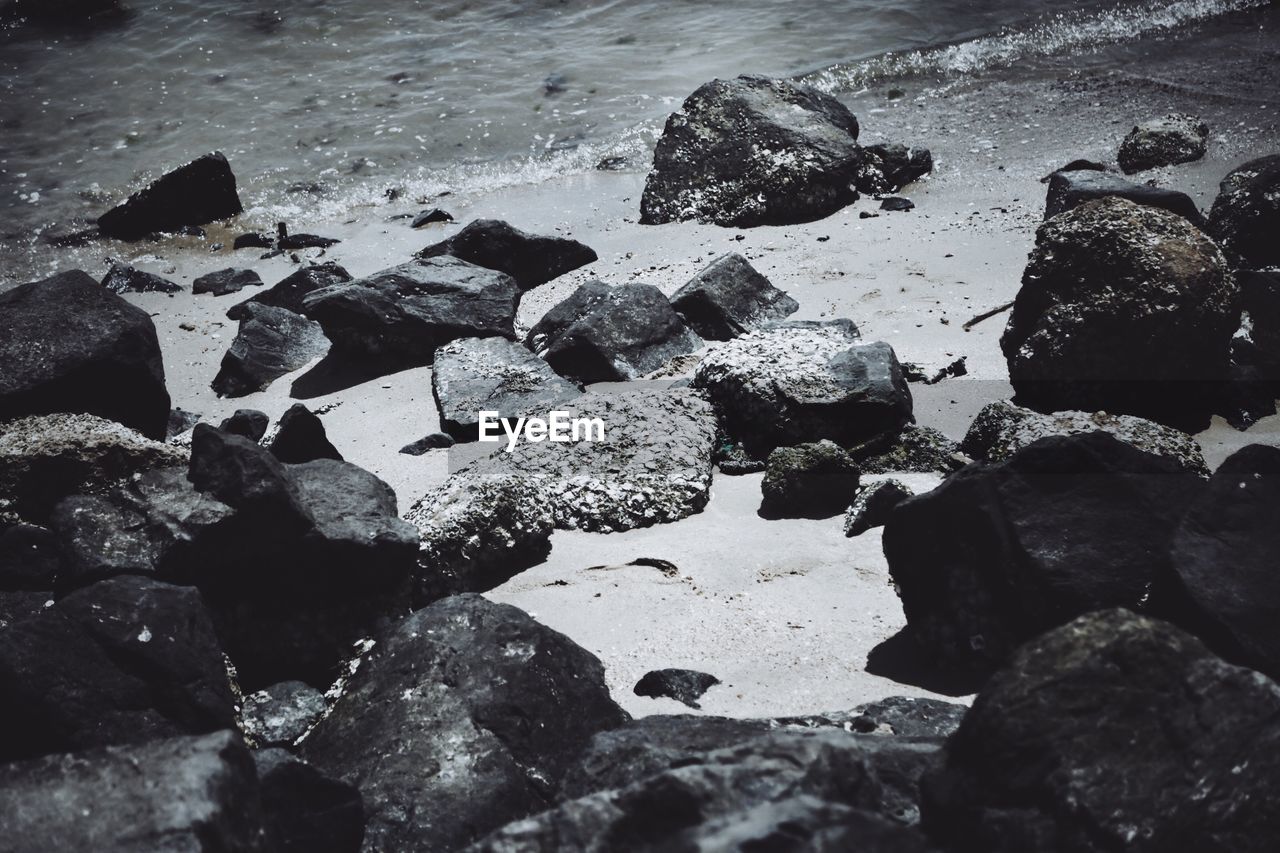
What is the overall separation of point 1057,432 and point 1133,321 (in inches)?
26.5

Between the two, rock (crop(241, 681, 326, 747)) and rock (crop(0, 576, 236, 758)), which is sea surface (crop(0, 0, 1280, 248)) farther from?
rock (crop(0, 576, 236, 758))

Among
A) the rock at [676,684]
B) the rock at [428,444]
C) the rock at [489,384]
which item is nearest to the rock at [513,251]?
the rock at [489,384]

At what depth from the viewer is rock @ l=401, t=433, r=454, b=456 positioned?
4691 mm

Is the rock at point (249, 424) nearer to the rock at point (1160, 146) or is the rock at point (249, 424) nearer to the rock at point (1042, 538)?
the rock at point (1042, 538)

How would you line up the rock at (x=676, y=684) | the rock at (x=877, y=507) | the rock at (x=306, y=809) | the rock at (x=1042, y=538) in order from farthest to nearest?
1. the rock at (x=877, y=507)
2. the rock at (x=676, y=684)
3. the rock at (x=1042, y=538)
4. the rock at (x=306, y=809)

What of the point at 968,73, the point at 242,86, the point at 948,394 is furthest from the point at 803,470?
the point at 242,86

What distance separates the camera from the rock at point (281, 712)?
3119 millimetres

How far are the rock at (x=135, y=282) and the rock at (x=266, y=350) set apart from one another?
1078 mm

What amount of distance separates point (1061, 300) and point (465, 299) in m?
2.69

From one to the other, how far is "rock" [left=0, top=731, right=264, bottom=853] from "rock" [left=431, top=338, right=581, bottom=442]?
8.74 ft

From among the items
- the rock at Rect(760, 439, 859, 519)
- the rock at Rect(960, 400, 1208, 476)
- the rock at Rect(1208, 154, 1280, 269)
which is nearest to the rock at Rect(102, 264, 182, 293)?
the rock at Rect(760, 439, 859, 519)

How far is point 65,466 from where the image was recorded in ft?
13.0

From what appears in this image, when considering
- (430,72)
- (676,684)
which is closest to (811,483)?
(676,684)

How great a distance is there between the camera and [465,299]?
565 centimetres
